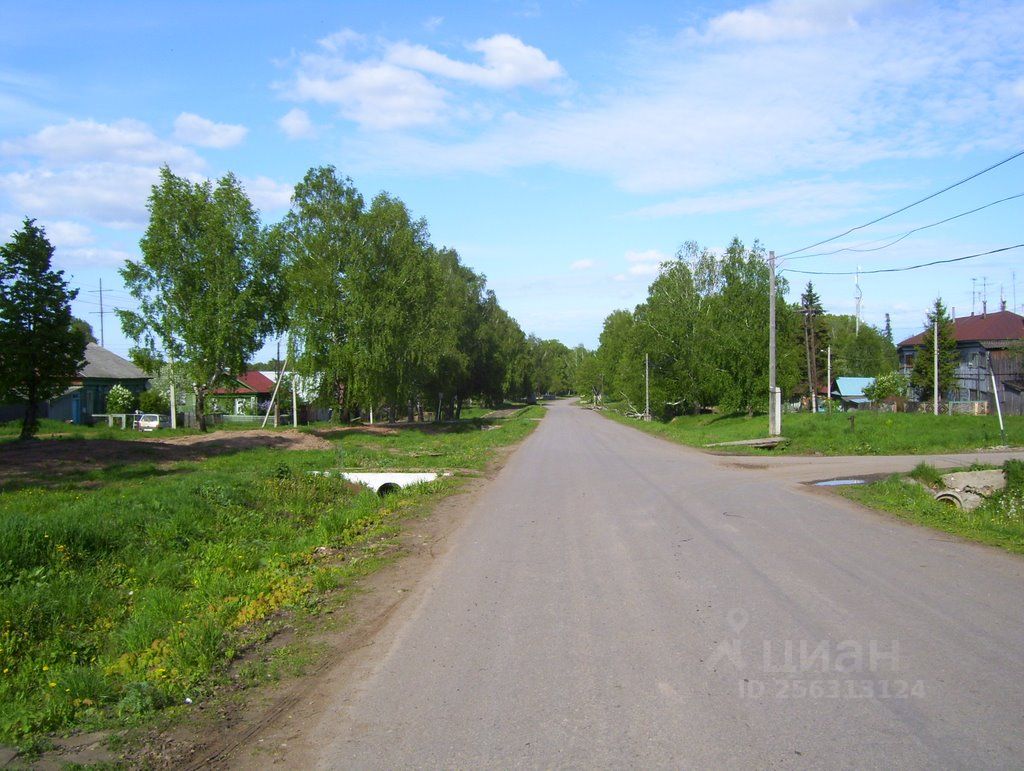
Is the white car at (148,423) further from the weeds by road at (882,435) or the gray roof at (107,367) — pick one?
the weeds by road at (882,435)

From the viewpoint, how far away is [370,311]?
3988 cm

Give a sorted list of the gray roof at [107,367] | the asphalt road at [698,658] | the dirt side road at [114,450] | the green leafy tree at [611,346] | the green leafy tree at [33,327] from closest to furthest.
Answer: the asphalt road at [698,658] < the dirt side road at [114,450] < the green leafy tree at [33,327] < the gray roof at [107,367] < the green leafy tree at [611,346]

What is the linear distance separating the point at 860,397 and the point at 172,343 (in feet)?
176

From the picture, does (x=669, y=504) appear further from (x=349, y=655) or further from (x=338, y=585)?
(x=349, y=655)

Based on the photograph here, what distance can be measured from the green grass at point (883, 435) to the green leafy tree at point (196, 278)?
889 inches

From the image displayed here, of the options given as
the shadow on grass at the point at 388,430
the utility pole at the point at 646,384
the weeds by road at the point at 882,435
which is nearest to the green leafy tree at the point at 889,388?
the utility pole at the point at 646,384

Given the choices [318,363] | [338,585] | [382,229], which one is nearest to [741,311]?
[382,229]

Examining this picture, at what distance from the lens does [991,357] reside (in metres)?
46.3

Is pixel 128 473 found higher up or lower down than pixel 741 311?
lower down

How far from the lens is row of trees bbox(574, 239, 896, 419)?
45.0 metres

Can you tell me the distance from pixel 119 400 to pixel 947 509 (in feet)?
158

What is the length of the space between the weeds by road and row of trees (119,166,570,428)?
17.6 m

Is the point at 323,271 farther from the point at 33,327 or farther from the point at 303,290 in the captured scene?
the point at 33,327

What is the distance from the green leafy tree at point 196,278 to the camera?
34.5 m
